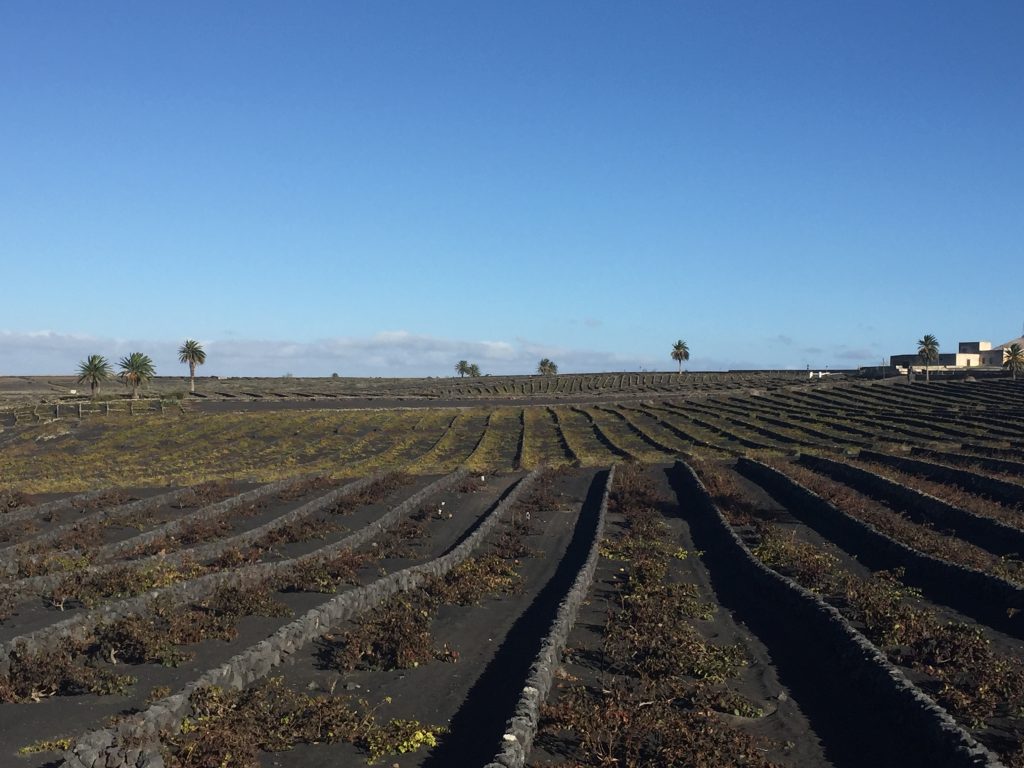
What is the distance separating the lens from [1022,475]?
149 ft

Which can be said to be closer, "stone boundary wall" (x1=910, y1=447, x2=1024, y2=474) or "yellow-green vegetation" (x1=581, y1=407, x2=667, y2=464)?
"stone boundary wall" (x1=910, y1=447, x2=1024, y2=474)

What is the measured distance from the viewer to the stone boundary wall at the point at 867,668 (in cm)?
1423

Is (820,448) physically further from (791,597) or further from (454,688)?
(454,688)

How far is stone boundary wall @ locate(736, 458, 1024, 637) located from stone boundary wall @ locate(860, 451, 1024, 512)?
804 centimetres

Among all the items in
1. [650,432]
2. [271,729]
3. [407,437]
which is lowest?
[271,729]

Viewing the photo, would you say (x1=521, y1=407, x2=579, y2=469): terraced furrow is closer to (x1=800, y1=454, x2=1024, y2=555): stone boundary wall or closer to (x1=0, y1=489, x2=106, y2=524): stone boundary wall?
(x1=800, y1=454, x2=1024, y2=555): stone boundary wall

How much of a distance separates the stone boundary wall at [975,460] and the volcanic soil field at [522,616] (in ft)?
1.22

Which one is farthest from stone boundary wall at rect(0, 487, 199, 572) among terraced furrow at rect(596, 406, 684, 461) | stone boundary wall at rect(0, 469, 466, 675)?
terraced furrow at rect(596, 406, 684, 461)

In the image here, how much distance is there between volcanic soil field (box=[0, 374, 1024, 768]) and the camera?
15664 millimetres

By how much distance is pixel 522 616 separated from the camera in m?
24.5

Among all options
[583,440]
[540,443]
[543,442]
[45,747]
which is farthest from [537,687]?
[583,440]

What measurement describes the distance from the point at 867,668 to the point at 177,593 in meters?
18.3

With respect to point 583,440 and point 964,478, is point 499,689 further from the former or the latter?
point 583,440

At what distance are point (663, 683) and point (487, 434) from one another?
225 ft
